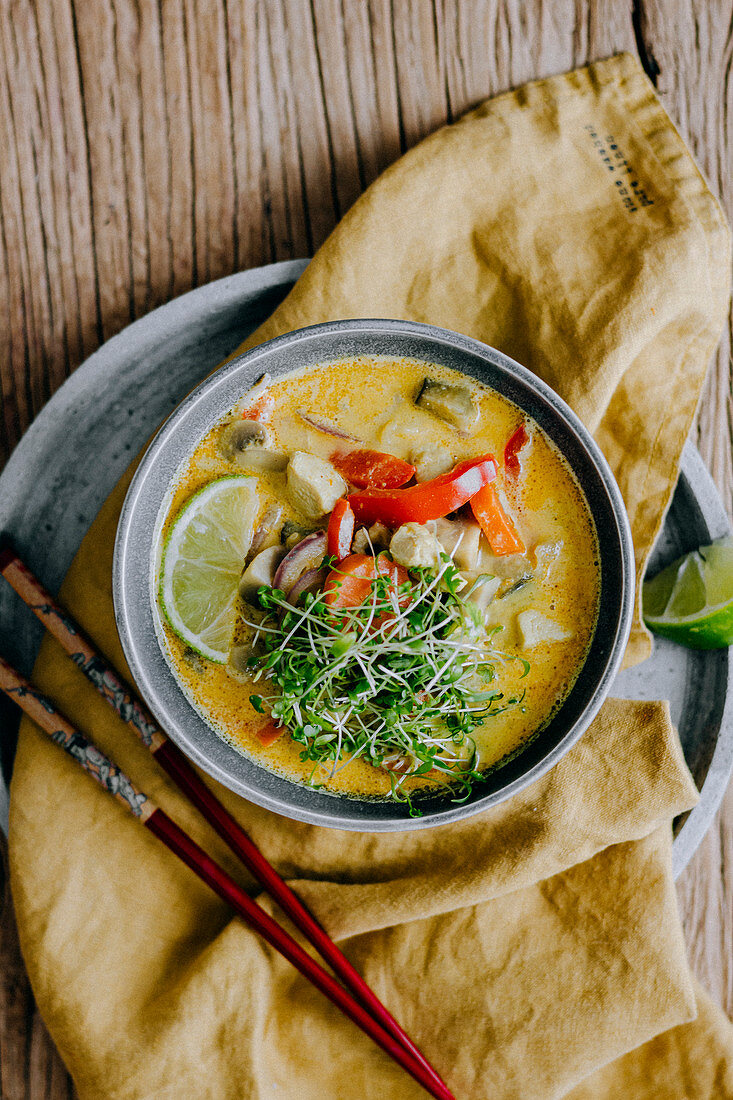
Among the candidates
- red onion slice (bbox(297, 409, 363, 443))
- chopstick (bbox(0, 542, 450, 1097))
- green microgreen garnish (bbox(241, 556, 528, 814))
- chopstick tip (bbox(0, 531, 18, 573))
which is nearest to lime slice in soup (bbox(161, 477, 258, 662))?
green microgreen garnish (bbox(241, 556, 528, 814))

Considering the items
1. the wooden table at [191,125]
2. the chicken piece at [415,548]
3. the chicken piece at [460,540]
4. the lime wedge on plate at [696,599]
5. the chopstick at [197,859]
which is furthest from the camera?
the wooden table at [191,125]

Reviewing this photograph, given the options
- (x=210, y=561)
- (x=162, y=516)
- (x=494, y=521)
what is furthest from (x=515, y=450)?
(x=162, y=516)

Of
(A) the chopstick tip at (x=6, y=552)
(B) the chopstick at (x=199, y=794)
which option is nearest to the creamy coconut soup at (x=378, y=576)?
(B) the chopstick at (x=199, y=794)

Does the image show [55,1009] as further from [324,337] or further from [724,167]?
[724,167]

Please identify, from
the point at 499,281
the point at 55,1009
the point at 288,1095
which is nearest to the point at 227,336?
the point at 499,281

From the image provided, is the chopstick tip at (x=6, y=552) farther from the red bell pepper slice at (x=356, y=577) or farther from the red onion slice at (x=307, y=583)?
the red bell pepper slice at (x=356, y=577)
